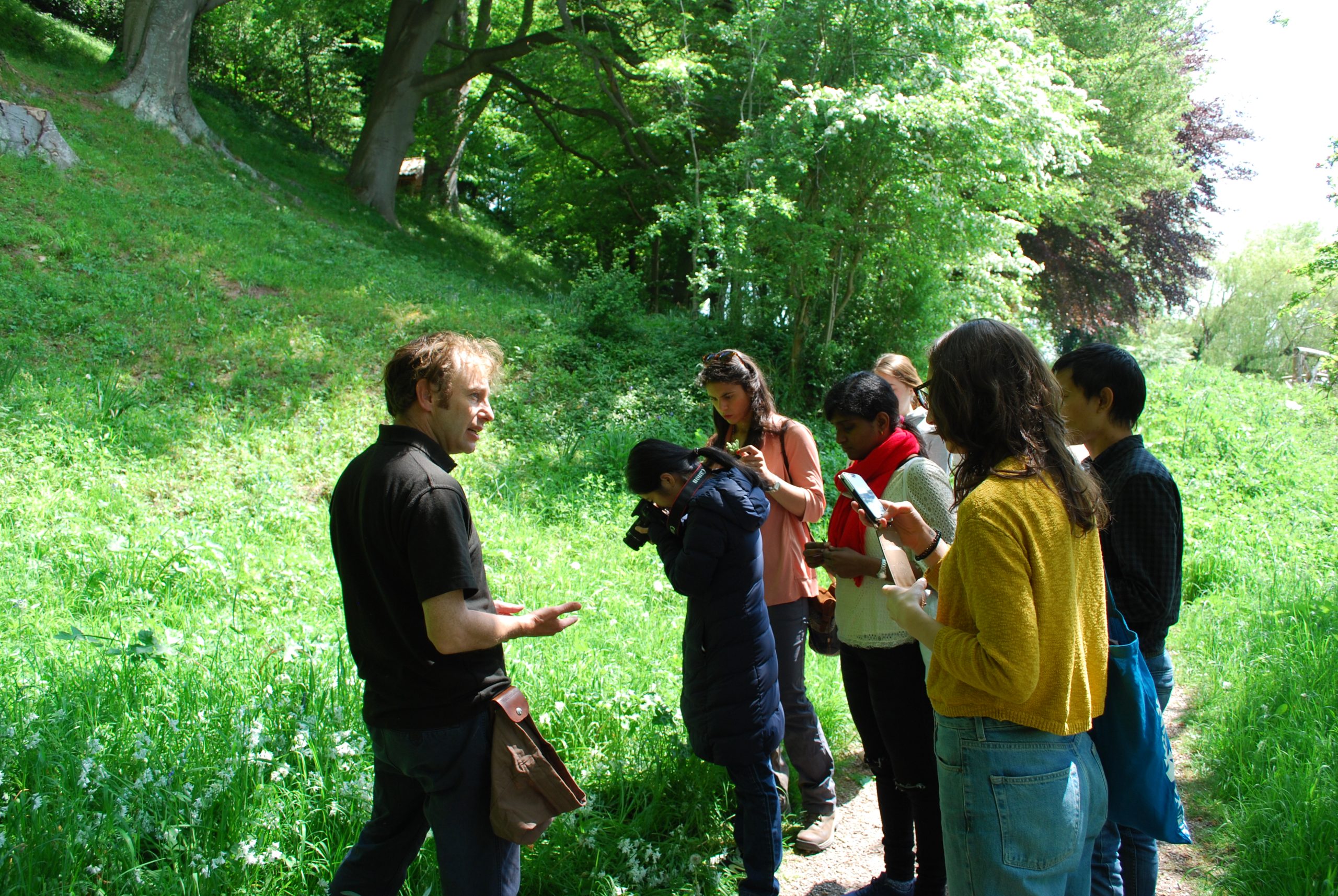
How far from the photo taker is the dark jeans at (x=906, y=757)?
119 inches

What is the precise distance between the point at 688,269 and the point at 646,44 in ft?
15.6

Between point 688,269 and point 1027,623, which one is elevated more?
point 688,269

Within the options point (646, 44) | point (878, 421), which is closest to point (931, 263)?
point (646, 44)

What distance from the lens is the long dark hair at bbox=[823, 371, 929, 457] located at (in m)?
3.29

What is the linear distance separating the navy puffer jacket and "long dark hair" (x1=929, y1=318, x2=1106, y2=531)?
3.27 feet

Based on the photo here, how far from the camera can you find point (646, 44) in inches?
682

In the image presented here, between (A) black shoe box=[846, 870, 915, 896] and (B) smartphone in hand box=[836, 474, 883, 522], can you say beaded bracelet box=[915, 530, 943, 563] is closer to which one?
(B) smartphone in hand box=[836, 474, 883, 522]

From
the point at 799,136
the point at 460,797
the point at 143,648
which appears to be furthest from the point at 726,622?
the point at 799,136

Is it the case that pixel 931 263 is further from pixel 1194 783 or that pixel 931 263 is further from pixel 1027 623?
pixel 1027 623

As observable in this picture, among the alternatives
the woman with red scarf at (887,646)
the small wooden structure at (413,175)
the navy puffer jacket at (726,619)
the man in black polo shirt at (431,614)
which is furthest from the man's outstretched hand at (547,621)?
the small wooden structure at (413,175)

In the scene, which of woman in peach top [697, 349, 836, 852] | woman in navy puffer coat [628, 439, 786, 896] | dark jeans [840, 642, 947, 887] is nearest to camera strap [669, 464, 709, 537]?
woman in navy puffer coat [628, 439, 786, 896]

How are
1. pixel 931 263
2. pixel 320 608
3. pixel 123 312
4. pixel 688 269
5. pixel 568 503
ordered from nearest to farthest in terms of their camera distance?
pixel 320 608, pixel 568 503, pixel 123 312, pixel 931 263, pixel 688 269

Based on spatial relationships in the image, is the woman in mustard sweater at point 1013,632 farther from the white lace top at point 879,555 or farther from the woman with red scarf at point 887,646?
the woman with red scarf at point 887,646

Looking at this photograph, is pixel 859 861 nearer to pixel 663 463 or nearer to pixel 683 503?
pixel 683 503
